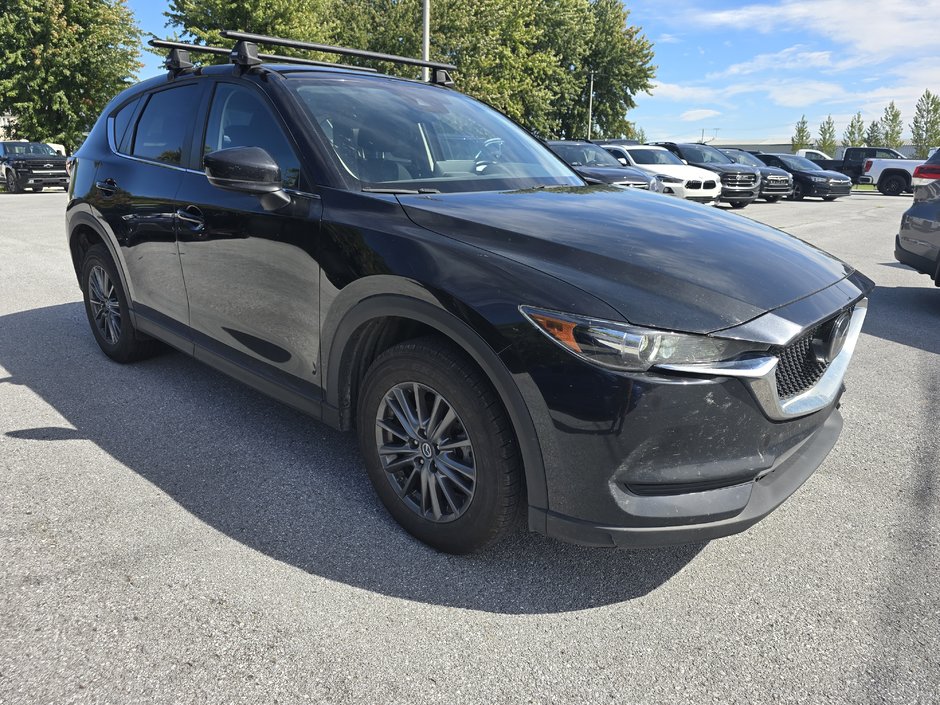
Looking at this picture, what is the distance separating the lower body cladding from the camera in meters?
2.03

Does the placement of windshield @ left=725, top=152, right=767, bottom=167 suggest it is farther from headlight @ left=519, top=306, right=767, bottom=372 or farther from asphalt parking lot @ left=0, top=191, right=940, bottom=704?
headlight @ left=519, top=306, right=767, bottom=372

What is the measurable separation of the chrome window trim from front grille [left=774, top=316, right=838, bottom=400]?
0.02 metres

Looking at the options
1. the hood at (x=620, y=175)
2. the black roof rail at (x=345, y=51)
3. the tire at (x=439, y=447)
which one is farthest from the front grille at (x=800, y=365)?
the hood at (x=620, y=175)

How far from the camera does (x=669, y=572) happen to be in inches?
102

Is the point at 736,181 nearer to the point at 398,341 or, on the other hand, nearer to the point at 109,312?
the point at 109,312

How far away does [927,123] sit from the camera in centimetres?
5662

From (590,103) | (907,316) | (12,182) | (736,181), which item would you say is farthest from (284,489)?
(590,103)

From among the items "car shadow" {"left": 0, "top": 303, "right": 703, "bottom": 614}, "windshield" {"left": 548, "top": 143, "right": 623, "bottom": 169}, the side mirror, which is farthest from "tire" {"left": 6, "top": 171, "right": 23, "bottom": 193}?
the side mirror

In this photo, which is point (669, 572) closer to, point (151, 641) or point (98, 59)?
point (151, 641)

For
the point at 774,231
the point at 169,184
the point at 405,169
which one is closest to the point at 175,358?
the point at 169,184

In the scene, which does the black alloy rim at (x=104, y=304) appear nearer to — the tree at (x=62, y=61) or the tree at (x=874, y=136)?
the tree at (x=62, y=61)

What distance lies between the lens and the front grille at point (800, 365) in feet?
7.33

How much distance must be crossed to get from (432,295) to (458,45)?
109ft

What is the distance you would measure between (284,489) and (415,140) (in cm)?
165
